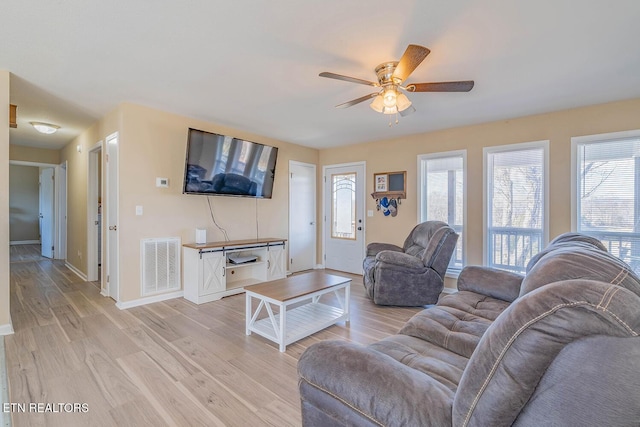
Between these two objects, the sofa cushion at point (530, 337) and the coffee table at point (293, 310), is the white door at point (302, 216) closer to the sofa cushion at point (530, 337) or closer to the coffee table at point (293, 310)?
the coffee table at point (293, 310)

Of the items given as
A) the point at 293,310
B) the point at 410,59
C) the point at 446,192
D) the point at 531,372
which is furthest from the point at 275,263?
the point at 531,372

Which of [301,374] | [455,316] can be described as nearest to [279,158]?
[455,316]

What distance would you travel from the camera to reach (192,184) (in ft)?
12.6

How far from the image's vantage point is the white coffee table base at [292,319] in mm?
2590

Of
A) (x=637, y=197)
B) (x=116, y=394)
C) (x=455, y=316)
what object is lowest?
(x=116, y=394)

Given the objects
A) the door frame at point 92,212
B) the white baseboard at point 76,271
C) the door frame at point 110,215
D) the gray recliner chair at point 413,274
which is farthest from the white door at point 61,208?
the gray recliner chair at point 413,274

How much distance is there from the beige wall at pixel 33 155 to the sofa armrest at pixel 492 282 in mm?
7985

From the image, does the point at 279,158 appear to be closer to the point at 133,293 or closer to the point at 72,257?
the point at 133,293

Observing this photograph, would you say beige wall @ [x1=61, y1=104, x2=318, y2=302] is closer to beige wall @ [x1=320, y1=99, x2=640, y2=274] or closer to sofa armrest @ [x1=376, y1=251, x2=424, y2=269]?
beige wall @ [x1=320, y1=99, x2=640, y2=274]

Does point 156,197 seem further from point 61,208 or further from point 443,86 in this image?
point 61,208

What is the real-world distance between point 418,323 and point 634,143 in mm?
3379

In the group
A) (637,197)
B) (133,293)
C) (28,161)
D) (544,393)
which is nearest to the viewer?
(544,393)

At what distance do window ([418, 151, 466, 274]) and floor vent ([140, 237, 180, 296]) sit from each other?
11.8ft

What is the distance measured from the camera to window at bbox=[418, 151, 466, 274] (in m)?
4.36
